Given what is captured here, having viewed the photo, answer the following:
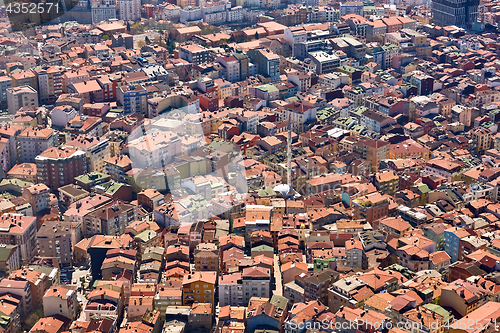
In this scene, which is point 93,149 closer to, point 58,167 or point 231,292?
point 58,167

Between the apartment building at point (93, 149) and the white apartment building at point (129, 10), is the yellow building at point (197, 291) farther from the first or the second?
the white apartment building at point (129, 10)

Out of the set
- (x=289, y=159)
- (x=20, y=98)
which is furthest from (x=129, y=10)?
(x=289, y=159)

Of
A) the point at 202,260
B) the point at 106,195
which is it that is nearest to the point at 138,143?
the point at 106,195

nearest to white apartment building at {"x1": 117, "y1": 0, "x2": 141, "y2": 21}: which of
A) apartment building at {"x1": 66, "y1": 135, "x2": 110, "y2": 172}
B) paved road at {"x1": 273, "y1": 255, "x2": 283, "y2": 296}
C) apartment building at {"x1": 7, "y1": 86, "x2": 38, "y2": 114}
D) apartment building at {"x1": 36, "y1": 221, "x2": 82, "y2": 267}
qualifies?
apartment building at {"x1": 7, "y1": 86, "x2": 38, "y2": 114}

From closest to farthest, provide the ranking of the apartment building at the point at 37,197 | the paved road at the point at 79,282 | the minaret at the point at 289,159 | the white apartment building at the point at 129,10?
1. the paved road at the point at 79,282
2. the apartment building at the point at 37,197
3. the minaret at the point at 289,159
4. the white apartment building at the point at 129,10

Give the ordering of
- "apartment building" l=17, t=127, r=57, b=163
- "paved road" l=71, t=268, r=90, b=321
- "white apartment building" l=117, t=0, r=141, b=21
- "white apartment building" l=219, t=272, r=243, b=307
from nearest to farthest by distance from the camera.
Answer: "white apartment building" l=219, t=272, r=243, b=307 < "paved road" l=71, t=268, r=90, b=321 < "apartment building" l=17, t=127, r=57, b=163 < "white apartment building" l=117, t=0, r=141, b=21

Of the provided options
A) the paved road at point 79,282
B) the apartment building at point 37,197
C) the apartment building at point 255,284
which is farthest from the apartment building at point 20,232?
the apartment building at point 255,284

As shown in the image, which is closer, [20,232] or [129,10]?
[20,232]

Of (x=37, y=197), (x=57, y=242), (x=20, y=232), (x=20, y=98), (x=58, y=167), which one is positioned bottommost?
(x=57, y=242)

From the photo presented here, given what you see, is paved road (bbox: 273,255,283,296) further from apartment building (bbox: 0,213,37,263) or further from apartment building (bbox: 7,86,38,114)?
apartment building (bbox: 7,86,38,114)

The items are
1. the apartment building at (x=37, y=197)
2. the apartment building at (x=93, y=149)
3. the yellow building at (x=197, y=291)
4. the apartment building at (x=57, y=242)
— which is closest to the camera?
the yellow building at (x=197, y=291)

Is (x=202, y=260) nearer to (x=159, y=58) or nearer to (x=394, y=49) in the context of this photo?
(x=159, y=58)
